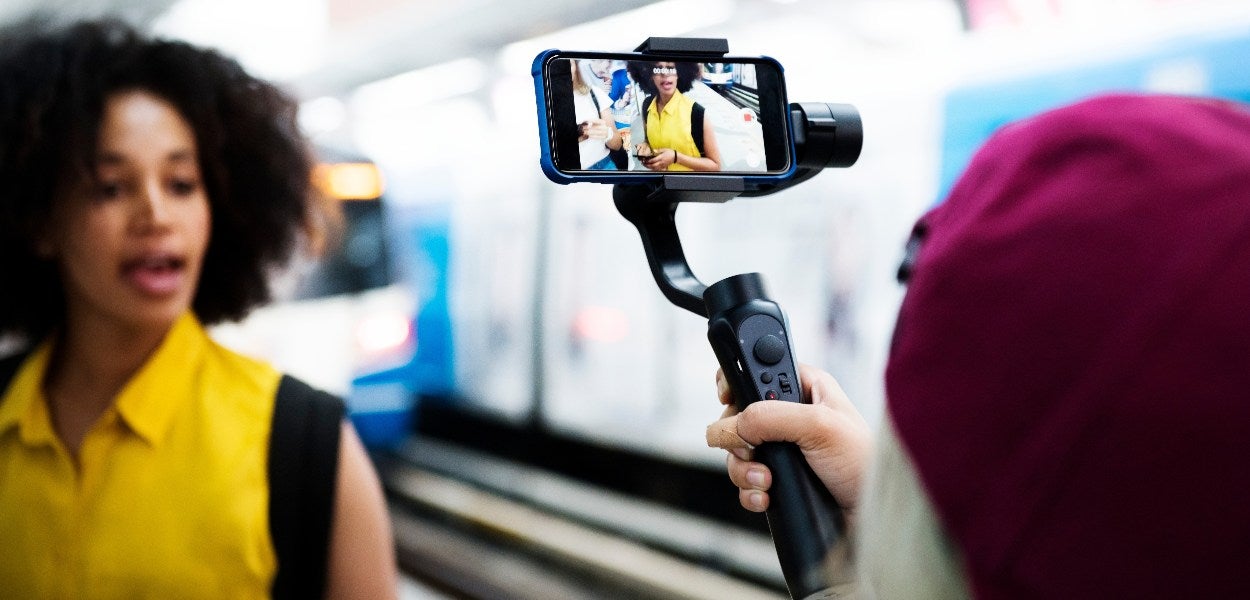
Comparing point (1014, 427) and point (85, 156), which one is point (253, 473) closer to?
point (85, 156)

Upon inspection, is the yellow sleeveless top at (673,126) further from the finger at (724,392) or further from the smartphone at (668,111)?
the finger at (724,392)

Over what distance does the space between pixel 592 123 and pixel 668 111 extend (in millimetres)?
63

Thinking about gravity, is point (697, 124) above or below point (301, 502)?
above

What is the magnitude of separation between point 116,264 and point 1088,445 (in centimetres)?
117

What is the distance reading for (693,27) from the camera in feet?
11.9

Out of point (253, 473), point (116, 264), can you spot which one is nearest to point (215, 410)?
point (253, 473)

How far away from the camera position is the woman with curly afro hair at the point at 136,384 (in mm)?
1084

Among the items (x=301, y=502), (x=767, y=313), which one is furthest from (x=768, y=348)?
(x=301, y=502)

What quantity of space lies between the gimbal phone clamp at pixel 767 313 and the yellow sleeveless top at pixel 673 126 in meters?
0.03

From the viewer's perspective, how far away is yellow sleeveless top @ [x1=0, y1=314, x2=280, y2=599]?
1070 mm

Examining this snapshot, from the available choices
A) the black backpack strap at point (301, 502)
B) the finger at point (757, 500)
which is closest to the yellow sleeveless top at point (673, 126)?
the finger at point (757, 500)

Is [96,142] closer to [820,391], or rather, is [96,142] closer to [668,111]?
[668,111]

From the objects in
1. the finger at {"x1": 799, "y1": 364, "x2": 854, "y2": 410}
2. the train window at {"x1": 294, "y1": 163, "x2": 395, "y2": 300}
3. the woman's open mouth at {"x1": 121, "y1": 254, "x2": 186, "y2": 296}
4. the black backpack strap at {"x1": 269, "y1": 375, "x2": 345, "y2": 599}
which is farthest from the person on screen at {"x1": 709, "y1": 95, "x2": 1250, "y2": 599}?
the train window at {"x1": 294, "y1": 163, "x2": 395, "y2": 300}

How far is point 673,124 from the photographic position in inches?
26.4
